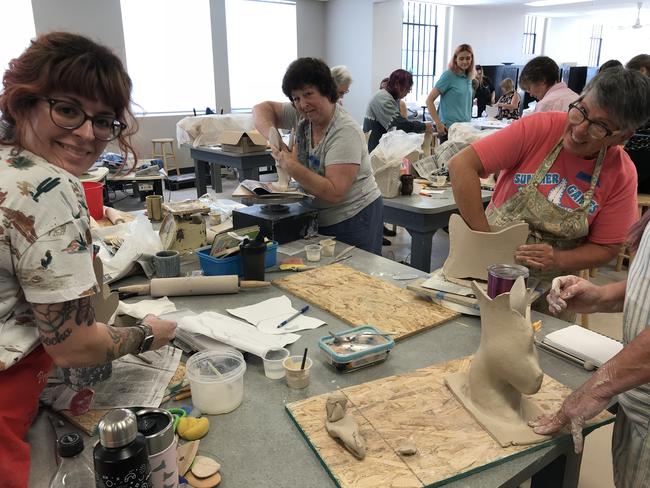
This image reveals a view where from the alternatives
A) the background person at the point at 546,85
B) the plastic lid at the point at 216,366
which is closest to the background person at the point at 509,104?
the background person at the point at 546,85

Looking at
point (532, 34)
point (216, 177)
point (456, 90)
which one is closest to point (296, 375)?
point (216, 177)

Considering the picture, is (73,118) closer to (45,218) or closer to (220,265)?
(45,218)

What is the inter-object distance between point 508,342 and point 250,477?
0.59 m

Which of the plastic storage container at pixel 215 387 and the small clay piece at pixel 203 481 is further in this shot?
the plastic storage container at pixel 215 387

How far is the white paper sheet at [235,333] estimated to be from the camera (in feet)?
4.31

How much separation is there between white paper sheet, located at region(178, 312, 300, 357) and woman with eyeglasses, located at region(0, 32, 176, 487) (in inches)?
14.9

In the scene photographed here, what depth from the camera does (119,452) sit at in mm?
612

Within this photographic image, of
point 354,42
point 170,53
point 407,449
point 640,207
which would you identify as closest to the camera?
point 407,449

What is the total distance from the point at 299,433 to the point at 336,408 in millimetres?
95

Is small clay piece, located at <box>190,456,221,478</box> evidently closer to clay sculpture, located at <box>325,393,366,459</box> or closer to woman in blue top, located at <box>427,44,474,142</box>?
clay sculpture, located at <box>325,393,366,459</box>

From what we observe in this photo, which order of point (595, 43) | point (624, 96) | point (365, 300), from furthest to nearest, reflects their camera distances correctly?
point (595, 43) < point (365, 300) < point (624, 96)

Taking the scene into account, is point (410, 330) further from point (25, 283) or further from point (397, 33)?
point (397, 33)

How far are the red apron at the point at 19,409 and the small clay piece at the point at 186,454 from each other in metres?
0.27

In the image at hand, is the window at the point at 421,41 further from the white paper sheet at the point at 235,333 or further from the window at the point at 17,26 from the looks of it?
the white paper sheet at the point at 235,333
